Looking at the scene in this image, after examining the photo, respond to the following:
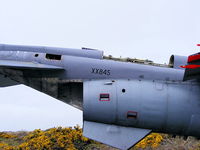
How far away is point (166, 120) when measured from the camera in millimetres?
9195

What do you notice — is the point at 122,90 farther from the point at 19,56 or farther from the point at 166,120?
the point at 19,56

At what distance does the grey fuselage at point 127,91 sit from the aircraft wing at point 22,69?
5.8 inches

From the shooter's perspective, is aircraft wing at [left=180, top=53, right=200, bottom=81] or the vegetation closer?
aircraft wing at [left=180, top=53, right=200, bottom=81]

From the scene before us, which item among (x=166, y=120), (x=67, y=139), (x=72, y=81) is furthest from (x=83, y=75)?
(x=67, y=139)

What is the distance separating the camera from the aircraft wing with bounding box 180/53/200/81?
27.3ft

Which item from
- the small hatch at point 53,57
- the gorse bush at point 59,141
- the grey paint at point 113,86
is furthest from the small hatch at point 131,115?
the gorse bush at point 59,141

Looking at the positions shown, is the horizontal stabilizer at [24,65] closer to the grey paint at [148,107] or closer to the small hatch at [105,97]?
the grey paint at [148,107]

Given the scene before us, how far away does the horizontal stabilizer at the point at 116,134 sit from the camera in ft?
30.2

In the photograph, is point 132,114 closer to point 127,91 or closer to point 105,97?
point 127,91

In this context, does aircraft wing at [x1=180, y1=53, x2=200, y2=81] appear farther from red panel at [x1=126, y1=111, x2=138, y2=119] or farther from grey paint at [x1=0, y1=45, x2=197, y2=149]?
red panel at [x1=126, y1=111, x2=138, y2=119]

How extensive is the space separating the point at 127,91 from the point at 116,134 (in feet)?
6.07

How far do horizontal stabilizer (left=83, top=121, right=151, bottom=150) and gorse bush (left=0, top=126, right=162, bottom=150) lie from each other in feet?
19.6

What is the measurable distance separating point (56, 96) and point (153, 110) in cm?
457

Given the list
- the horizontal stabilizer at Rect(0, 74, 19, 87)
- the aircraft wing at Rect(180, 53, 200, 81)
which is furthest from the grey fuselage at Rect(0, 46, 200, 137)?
the horizontal stabilizer at Rect(0, 74, 19, 87)
